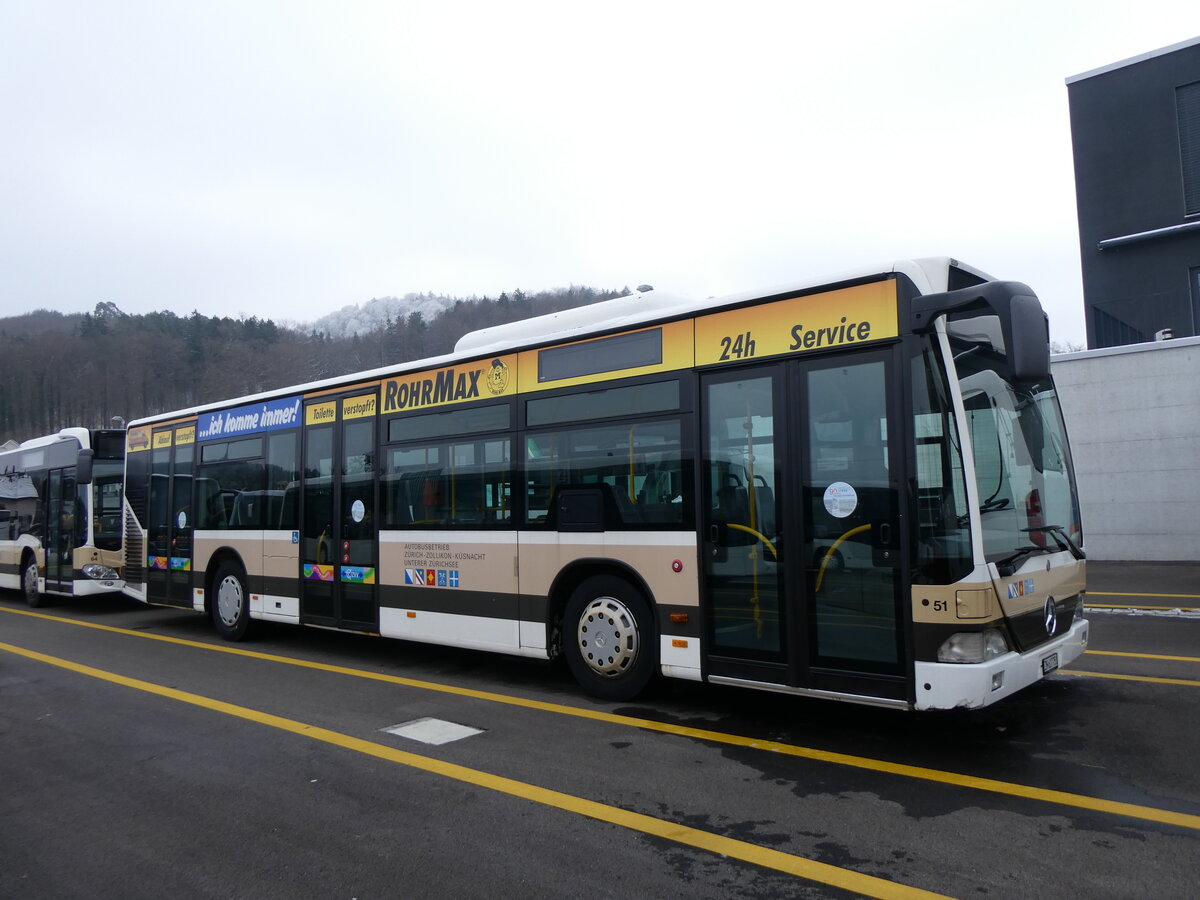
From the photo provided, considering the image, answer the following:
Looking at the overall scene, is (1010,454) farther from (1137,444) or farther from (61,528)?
(61,528)

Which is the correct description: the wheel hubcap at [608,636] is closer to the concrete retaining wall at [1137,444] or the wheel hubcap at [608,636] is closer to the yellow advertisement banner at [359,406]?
the yellow advertisement banner at [359,406]

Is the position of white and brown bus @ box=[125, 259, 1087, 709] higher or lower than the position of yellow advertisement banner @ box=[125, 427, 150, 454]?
lower

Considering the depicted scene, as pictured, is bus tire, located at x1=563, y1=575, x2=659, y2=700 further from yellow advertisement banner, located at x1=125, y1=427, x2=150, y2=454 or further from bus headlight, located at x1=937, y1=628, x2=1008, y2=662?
yellow advertisement banner, located at x1=125, y1=427, x2=150, y2=454

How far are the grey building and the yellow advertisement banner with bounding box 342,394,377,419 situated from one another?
1692cm

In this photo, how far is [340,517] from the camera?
30.5 feet

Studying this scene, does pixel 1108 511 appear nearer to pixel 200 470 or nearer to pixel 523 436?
pixel 523 436

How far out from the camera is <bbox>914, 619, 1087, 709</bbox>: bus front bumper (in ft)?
15.6

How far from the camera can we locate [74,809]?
4797mm

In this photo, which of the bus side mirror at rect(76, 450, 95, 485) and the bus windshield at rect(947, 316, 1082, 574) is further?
the bus side mirror at rect(76, 450, 95, 485)

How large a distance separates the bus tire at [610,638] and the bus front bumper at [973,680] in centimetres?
211

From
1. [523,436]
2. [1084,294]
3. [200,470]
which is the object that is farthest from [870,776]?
[1084,294]

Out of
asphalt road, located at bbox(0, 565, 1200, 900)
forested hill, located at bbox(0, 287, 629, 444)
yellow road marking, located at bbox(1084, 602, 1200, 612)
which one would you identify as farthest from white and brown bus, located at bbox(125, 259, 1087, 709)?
forested hill, located at bbox(0, 287, 629, 444)

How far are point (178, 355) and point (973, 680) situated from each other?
163 feet

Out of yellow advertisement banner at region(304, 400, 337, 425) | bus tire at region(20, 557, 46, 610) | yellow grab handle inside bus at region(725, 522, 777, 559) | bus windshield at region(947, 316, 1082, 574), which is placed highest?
yellow advertisement banner at region(304, 400, 337, 425)
